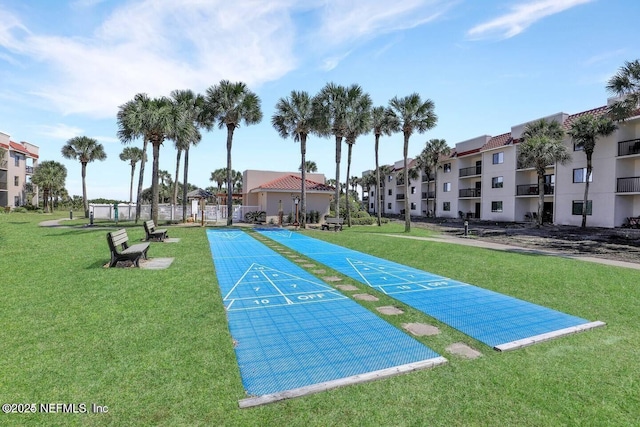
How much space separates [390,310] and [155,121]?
22.4m

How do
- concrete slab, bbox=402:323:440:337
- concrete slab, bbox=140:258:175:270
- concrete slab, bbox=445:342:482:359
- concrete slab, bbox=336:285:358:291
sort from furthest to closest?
concrete slab, bbox=140:258:175:270 → concrete slab, bbox=336:285:358:291 → concrete slab, bbox=402:323:440:337 → concrete slab, bbox=445:342:482:359

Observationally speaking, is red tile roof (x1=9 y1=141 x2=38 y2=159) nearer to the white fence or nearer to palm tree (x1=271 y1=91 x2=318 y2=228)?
the white fence

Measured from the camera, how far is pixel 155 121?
917 inches

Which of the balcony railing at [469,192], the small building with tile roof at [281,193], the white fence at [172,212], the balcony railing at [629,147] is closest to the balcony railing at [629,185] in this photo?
the balcony railing at [629,147]

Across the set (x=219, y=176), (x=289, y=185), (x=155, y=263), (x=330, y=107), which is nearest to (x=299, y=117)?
(x=330, y=107)

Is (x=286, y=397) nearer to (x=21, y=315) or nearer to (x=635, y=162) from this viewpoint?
(x=21, y=315)

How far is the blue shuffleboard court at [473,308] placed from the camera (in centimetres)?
550

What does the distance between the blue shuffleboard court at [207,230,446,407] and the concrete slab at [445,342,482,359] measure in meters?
0.35

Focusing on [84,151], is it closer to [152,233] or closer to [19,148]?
[19,148]

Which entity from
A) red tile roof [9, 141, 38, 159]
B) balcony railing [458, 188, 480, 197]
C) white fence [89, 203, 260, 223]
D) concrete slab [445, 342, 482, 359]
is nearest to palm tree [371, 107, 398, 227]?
white fence [89, 203, 260, 223]

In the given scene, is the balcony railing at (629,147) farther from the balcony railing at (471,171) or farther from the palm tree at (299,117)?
the palm tree at (299,117)

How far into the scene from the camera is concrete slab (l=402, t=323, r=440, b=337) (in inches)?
216

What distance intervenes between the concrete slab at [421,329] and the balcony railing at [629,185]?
1216 inches

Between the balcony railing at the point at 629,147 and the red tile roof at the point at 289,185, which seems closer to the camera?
the balcony railing at the point at 629,147
